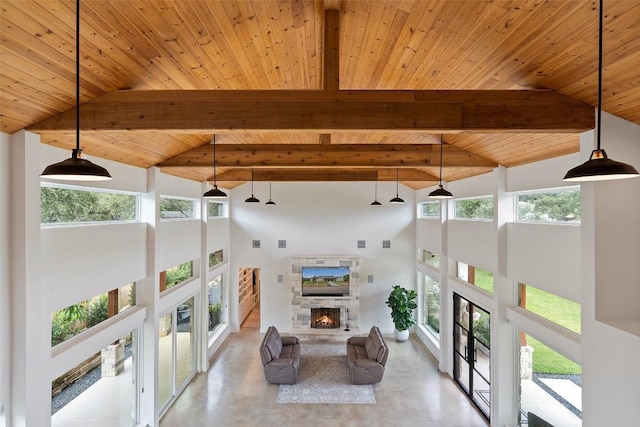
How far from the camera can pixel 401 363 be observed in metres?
8.20

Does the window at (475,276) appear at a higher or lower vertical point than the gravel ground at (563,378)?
higher

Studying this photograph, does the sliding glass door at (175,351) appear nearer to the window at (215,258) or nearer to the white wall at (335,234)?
the window at (215,258)

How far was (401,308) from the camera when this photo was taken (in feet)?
30.3

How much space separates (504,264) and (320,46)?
4.64 meters

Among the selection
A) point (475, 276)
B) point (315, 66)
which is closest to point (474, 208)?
point (475, 276)

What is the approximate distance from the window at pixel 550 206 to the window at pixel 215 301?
7.34 metres

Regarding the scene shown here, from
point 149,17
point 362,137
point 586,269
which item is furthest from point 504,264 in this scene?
point 149,17

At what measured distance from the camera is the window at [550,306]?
13.8 ft

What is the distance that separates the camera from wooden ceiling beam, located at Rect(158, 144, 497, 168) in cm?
550

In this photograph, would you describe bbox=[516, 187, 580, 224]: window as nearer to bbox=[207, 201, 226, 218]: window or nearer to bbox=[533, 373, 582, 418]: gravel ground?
bbox=[533, 373, 582, 418]: gravel ground

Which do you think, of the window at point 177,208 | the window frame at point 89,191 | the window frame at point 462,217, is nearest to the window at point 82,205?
the window frame at point 89,191

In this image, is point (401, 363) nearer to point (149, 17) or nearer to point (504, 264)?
point (504, 264)

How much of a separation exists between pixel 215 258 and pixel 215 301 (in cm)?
126

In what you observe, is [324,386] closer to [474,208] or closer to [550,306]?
[550,306]
